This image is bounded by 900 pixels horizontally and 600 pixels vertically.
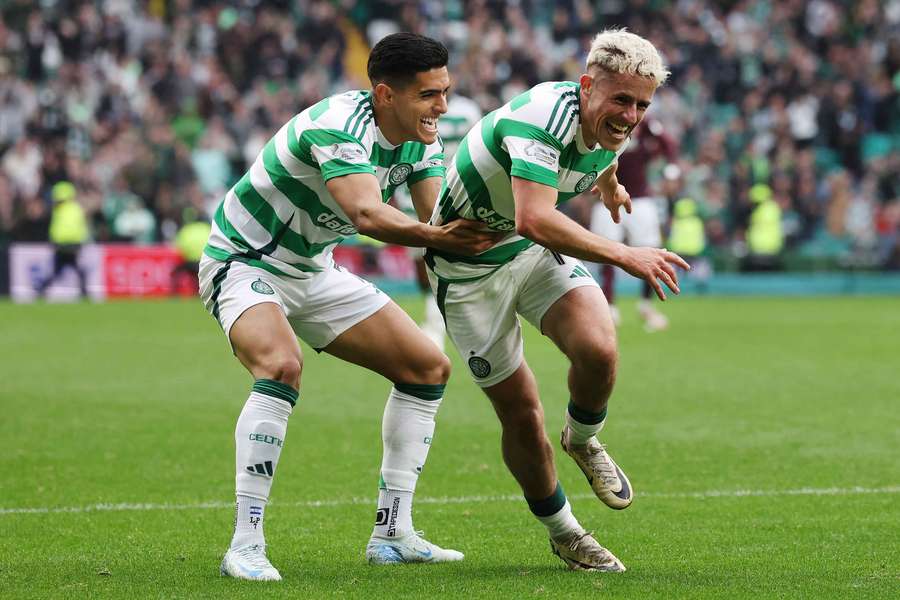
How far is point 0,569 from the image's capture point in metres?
5.71

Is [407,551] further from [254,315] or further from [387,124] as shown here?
[387,124]

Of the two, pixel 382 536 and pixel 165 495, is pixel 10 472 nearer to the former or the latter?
pixel 165 495

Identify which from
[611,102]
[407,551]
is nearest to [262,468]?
[407,551]

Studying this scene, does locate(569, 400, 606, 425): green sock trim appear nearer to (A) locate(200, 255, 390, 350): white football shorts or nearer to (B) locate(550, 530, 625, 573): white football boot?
(B) locate(550, 530, 625, 573): white football boot

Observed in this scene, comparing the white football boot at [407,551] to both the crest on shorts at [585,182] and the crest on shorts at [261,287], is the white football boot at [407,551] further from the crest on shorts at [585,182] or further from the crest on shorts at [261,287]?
the crest on shorts at [585,182]

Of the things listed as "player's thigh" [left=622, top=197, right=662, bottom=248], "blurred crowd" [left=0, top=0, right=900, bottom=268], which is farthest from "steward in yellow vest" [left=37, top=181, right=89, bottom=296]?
"player's thigh" [left=622, top=197, right=662, bottom=248]

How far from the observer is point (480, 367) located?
6.06m

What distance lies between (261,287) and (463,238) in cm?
94

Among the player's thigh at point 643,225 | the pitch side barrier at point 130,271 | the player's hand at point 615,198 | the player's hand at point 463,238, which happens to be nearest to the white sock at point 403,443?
the player's hand at point 463,238

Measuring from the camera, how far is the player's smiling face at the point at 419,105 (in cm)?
590

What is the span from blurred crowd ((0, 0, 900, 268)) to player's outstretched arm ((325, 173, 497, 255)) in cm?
1861

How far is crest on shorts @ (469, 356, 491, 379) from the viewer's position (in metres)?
6.05

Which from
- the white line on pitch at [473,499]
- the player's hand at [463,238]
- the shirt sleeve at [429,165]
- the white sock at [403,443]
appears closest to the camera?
the player's hand at [463,238]

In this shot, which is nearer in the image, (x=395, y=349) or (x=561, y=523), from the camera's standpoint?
(x=561, y=523)
